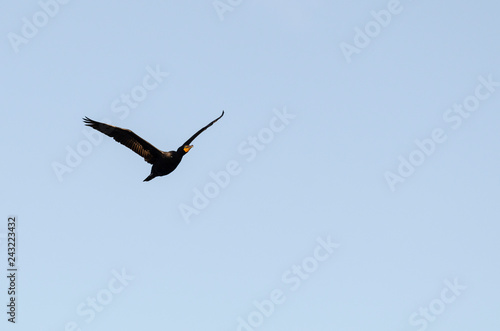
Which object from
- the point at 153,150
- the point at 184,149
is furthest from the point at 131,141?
the point at 184,149

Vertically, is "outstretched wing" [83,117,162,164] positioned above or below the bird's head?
above

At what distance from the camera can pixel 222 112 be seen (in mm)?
48250

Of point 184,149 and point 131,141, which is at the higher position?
point 131,141

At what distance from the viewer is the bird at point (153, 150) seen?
4714 centimetres

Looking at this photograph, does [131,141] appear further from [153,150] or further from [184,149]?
[184,149]

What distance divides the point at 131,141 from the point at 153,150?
1.17 meters

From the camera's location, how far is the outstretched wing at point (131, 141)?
47000mm

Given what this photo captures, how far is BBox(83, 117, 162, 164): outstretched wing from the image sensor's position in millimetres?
47000

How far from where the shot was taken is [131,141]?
48.0 metres

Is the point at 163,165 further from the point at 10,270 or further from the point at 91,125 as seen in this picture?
Result: the point at 10,270

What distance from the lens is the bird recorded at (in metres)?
47.1

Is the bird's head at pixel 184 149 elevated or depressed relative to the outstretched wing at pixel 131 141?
depressed

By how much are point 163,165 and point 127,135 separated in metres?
2.12

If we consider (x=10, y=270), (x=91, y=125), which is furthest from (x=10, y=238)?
(x=91, y=125)
